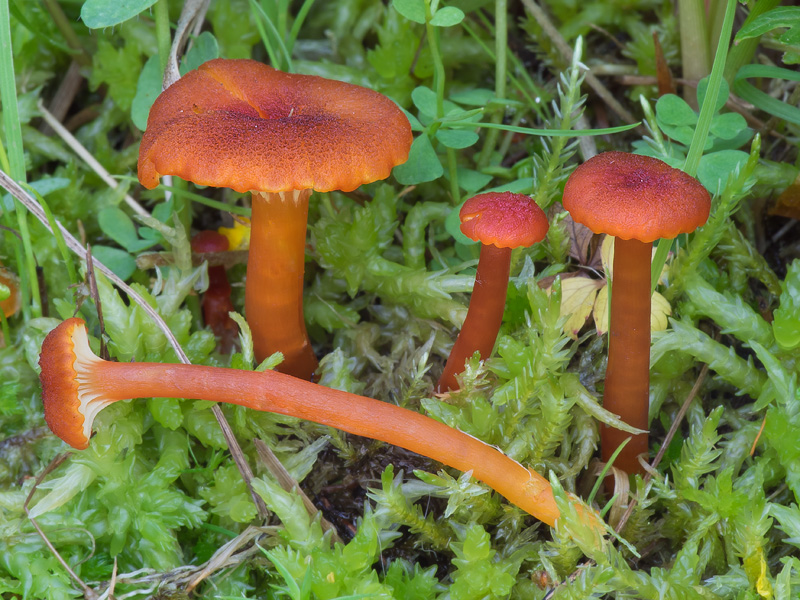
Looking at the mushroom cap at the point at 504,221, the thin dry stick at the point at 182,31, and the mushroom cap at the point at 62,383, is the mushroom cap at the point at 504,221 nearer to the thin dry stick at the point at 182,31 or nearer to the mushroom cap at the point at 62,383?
the mushroom cap at the point at 62,383

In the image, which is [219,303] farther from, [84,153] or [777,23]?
[777,23]

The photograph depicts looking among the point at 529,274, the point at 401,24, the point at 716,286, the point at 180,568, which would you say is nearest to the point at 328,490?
the point at 180,568

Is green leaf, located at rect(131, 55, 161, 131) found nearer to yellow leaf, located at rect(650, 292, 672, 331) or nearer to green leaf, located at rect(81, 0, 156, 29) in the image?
green leaf, located at rect(81, 0, 156, 29)

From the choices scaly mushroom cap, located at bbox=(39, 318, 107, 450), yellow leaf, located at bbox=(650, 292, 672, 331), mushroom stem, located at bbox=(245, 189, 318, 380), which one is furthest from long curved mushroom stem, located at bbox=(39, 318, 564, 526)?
yellow leaf, located at bbox=(650, 292, 672, 331)

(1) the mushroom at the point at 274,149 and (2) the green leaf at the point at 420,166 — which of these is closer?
(1) the mushroom at the point at 274,149

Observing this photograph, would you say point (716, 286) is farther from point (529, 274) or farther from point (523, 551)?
point (523, 551)

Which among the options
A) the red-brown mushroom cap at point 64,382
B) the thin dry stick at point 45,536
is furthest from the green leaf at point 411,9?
the thin dry stick at point 45,536

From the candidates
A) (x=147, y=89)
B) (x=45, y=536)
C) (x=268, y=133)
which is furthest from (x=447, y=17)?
(x=45, y=536)
